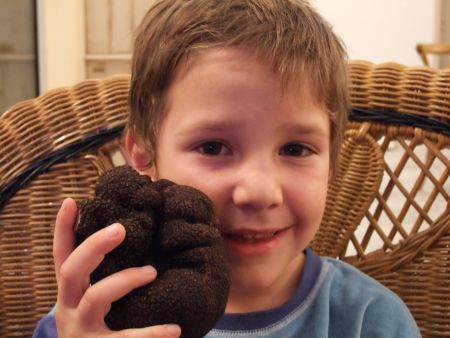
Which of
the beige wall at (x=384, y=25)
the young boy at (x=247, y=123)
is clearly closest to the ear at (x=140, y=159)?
the young boy at (x=247, y=123)

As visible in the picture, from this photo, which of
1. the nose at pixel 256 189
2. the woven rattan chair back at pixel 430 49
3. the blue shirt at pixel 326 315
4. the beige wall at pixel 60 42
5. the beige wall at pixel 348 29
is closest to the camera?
the nose at pixel 256 189

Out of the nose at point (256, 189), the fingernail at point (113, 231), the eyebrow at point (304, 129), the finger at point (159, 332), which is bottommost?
the finger at point (159, 332)

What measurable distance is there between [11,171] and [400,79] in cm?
63

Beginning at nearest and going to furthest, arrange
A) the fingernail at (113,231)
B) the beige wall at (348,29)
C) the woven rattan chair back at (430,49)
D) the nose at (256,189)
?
the fingernail at (113,231) → the nose at (256,189) → the woven rattan chair back at (430,49) → the beige wall at (348,29)

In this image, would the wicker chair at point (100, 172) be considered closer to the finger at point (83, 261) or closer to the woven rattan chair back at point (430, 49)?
the finger at point (83, 261)

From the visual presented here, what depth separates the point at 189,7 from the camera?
724 mm

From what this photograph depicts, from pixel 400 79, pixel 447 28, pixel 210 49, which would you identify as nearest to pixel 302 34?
pixel 210 49

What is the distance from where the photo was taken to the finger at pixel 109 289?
0.48 m

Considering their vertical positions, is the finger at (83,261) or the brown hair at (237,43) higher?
the brown hair at (237,43)

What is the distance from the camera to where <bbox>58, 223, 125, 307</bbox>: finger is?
18.7 inches

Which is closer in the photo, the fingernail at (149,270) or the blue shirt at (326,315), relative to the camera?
the fingernail at (149,270)

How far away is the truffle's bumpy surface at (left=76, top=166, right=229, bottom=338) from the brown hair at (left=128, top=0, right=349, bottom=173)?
0.71 feet

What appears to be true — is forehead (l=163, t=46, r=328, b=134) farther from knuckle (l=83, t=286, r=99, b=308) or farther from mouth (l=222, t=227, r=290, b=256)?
knuckle (l=83, t=286, r=99, b=308)

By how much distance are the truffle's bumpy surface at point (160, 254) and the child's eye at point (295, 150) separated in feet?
0.65
